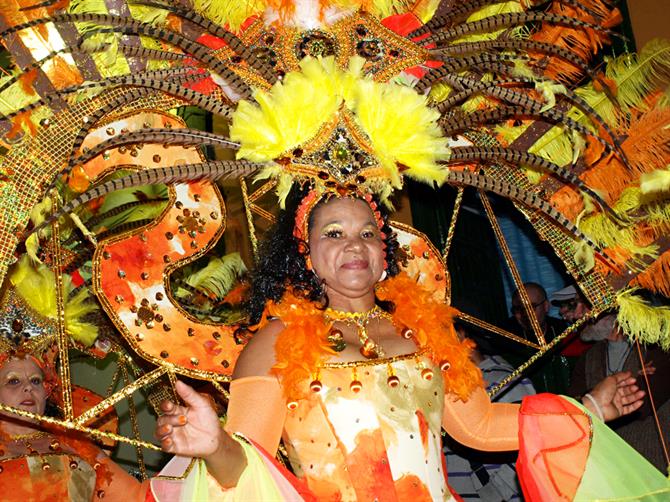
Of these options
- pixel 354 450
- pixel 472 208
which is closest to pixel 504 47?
pixel 354 450

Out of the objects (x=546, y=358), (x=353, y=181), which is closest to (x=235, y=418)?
(x=353, y=181)

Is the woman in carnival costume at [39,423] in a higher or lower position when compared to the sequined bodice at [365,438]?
higher

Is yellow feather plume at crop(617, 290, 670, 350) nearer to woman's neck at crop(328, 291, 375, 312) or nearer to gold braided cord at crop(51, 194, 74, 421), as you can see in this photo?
woman's neck at crop(328, 291, 375, 312)

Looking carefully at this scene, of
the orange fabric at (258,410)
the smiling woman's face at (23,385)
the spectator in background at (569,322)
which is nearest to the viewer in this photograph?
the orange fabric at (258,410)

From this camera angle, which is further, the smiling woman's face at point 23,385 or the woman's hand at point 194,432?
the smiling woman's face at point 23,385

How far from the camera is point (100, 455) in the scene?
3.74 meters

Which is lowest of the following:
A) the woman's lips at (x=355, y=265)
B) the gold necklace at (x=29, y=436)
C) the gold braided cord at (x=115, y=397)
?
the gold braided cord at (x=115, y=397)

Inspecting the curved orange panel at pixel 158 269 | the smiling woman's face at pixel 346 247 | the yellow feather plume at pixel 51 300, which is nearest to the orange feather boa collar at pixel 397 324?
the smiling woman's face at pixel 346 247

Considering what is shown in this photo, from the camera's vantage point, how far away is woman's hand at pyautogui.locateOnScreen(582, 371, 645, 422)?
113 inches

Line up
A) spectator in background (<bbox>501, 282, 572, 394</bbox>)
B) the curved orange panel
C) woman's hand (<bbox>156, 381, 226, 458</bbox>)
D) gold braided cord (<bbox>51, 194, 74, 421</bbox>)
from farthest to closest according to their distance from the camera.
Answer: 1. spectator in background (<bbox>501, 282, 572, 394</bbox>)
2. the curved orange panel
3. gold braided cord (<bbox>51, 194, 74, 421</bbox>)
4. woman's hand (<bbox>156, 381, 226, 458</bbox>)

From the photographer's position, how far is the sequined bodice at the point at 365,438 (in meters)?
2.41

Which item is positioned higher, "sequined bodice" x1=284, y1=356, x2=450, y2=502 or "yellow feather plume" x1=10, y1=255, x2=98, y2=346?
"yellow feather plume" x1=10, y1=255, x2=98, y2=346

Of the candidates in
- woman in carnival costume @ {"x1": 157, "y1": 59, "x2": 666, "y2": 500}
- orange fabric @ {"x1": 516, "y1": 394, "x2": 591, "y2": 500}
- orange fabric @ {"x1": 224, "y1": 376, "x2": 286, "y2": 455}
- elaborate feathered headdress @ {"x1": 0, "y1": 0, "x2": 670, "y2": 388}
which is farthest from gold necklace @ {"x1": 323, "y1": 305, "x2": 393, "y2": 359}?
orange fabric @ {"x1": 516, "y1": 394, "x2": 591, "y2": 500}

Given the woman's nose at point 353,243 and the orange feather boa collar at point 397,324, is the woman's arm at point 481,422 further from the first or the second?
the woman's nose at point 353,243
